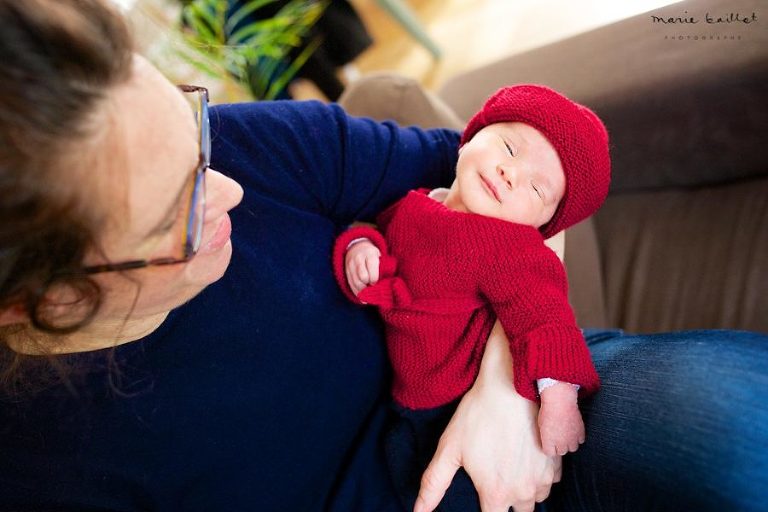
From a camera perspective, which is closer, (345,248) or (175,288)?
(175,288)

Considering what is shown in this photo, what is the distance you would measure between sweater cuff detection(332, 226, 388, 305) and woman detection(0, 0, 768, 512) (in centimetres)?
2

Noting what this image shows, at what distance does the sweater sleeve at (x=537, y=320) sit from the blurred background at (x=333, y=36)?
0.68m

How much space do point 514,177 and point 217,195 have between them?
1.53 ft

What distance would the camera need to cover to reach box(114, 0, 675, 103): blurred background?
150 cm

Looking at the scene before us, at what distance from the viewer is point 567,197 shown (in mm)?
842

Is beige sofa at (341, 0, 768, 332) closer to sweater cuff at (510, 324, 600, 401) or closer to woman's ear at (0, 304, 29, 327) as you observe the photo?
sweater cuff at (510, 324, 600, 401)

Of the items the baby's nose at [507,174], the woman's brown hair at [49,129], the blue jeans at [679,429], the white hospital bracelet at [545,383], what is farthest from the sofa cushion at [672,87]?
the woman's brown hair at [49,129]

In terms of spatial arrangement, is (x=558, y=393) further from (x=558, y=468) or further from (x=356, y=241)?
(x=356, y=241)

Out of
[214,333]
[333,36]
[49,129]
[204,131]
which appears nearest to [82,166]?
[49,129]

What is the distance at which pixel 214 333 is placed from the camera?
0.78m

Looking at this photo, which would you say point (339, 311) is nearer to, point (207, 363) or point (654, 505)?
point (207, 363)

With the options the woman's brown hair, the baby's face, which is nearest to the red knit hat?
the baby's face

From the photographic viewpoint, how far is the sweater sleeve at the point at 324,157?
86 centimetres

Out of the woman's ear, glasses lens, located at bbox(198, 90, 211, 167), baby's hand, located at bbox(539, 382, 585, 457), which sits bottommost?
baby's hand, located at bbox(539, 382, 585, 457)
